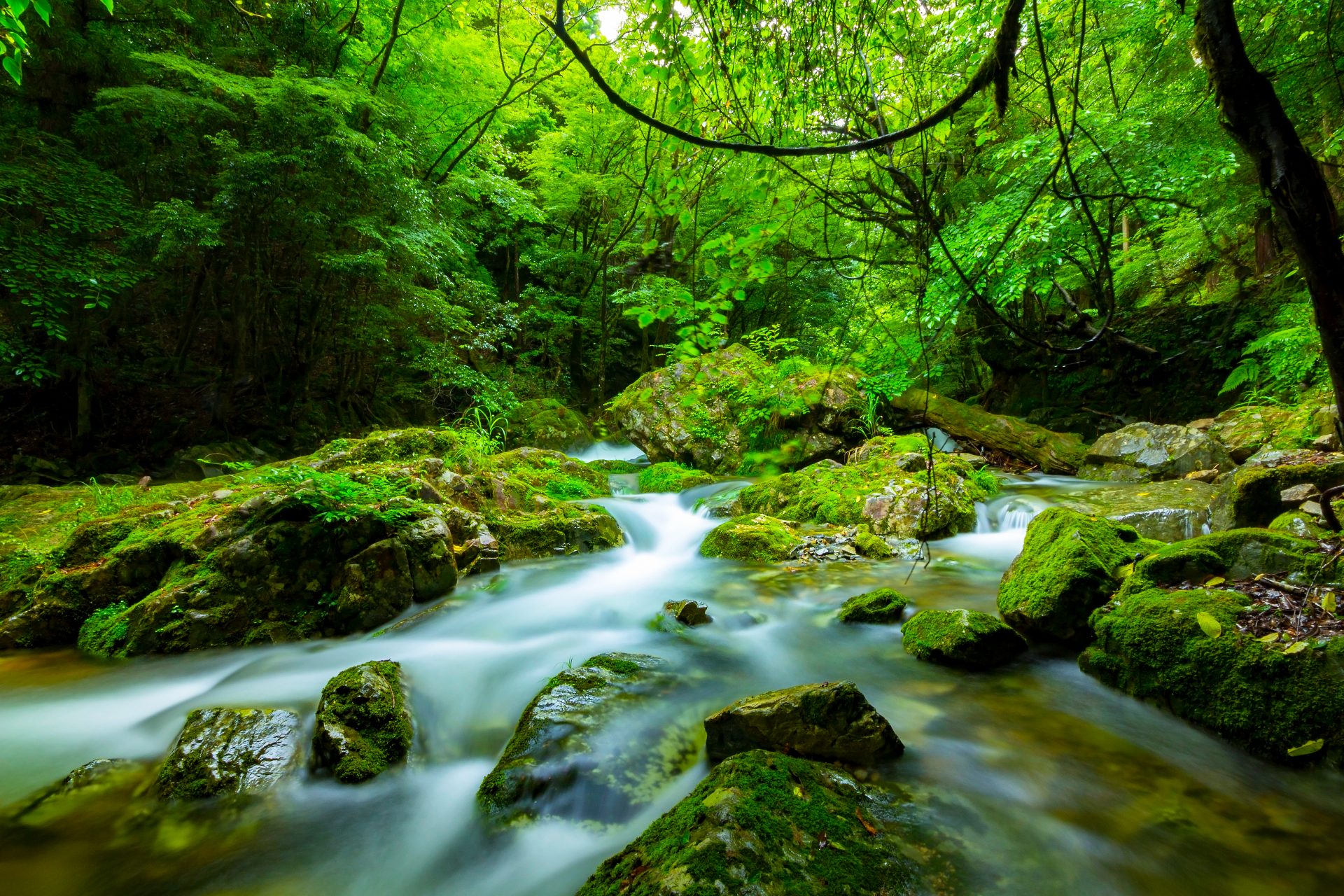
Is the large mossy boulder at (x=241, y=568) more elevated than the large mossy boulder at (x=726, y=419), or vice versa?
the large mossy boulder at (x=726, y=419)

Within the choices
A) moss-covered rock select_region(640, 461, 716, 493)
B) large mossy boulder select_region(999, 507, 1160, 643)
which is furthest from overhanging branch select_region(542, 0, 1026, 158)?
moss-covered rock select_region(640, 461, 716, 493)

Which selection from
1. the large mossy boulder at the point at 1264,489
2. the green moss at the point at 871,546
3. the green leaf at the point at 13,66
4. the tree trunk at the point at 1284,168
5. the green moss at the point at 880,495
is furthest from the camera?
the green moss at the point at 880,495

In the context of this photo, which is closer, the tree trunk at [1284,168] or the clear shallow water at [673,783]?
the tree trunk at [1284,168]

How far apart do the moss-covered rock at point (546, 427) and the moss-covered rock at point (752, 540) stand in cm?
676

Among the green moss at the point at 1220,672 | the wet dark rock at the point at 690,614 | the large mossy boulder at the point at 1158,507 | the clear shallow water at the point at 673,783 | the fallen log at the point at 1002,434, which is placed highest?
the fallen log at the point at 1002,434

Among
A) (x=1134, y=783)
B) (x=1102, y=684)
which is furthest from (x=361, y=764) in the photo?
(x=1102, y=684)

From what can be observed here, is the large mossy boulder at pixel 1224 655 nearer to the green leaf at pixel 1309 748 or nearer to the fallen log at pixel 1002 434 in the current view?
the green leaf at pixel 1309 748

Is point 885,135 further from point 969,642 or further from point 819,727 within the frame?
point 969,642

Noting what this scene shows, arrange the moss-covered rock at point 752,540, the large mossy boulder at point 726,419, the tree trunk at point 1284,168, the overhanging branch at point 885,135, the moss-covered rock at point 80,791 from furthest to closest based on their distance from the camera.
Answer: the large mossy boulder at point 726,419 < the moss-covered rock at point 752,540 < the moss-covered rock at point 80,791 < the tree trunk at point 1284,168 < the overhanging branch at point 885,135

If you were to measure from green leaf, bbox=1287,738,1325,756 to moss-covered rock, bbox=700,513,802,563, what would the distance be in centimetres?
394

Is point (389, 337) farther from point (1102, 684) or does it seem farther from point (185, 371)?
point (1102, 684)

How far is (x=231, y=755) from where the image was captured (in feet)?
8.57

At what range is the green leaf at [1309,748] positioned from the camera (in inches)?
87.5

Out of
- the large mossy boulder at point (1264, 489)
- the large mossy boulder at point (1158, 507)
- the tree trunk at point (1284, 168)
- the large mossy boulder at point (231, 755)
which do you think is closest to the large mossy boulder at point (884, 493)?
the large mossy boulder at point (1158, 507)
